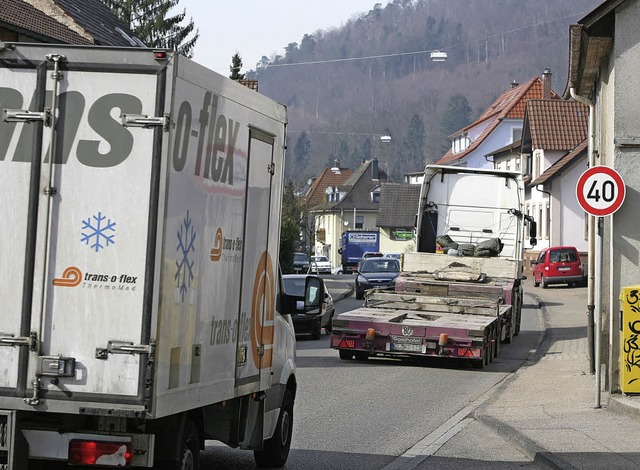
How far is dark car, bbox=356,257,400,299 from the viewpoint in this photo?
4425 centimetres

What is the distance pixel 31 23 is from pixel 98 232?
86.4 ft

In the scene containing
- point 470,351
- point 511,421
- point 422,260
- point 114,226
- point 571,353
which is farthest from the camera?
point 422,260

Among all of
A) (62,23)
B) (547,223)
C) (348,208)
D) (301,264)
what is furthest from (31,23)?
(348,208)

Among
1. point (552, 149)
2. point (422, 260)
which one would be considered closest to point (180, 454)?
point (422, 260)

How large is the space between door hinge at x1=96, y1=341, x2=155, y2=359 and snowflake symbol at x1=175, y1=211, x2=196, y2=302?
0.53m

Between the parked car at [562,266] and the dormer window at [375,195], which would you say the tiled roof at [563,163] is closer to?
the parked car at [562,266]

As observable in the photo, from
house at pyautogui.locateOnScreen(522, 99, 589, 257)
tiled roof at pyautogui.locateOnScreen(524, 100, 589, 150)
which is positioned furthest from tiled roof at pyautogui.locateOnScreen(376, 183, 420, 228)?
tiled roof at pyautogui.locateOnScreen(524, 100, 589, 150)

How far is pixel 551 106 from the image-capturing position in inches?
2857

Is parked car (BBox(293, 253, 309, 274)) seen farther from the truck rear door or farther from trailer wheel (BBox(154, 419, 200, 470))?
the truck rear door

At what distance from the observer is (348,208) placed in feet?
449

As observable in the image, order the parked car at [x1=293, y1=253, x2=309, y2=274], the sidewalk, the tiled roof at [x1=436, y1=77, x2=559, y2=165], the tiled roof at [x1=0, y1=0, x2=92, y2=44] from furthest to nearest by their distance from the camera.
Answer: the tiled roof at [x1=436, y1=77, x2=559, y2=165] → the parked car at [x1=293, y1=253, x2=309, y2=274] → the tiled roof at [x1=0, y1=0, x2=92, y2=44] → the sidewalk

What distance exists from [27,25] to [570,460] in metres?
23.6

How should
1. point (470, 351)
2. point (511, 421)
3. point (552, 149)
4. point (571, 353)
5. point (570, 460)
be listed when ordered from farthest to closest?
point (552, 149), point (571, 353), point (470, 351), point (511, 421), point (570, 460)

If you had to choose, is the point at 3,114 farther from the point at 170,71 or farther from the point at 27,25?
the point at 27,25
